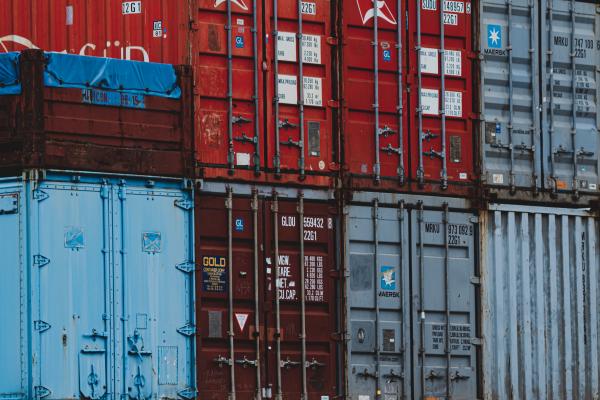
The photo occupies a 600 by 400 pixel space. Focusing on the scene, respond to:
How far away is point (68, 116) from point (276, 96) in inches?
118

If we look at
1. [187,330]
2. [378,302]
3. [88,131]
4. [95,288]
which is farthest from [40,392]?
[378,302]

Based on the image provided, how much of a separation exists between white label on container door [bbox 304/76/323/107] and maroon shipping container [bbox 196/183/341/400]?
1.35 metres

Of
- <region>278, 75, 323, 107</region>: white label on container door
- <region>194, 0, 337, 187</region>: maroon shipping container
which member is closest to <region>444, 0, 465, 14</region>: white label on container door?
<region>194, 0, 337, 187</region>: maroon shipping container

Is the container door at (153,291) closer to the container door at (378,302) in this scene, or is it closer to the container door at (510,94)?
the container door at (378,302)

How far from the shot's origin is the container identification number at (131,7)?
1867 cm

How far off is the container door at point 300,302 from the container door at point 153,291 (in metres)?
1.22

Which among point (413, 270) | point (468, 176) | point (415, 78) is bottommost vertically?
point (413, 270)

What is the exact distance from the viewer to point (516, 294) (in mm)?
20625

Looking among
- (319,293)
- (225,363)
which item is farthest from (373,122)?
(225,363)

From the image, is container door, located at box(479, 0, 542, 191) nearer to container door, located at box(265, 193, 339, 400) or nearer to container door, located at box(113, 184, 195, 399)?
container door, located at box(265, 193, 339, 400)

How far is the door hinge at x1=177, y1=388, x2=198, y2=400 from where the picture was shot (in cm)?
1800

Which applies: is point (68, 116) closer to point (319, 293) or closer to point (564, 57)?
point (319, 293)

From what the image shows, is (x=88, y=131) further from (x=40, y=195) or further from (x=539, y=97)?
(x=539, y=97)

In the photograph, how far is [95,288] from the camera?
17.6 meters
